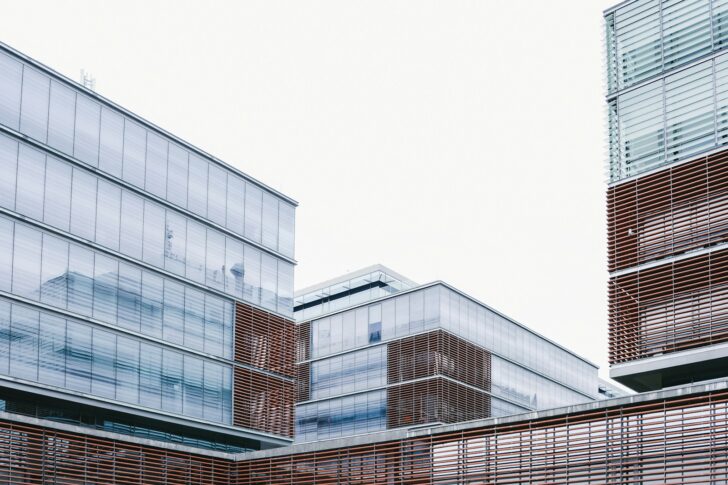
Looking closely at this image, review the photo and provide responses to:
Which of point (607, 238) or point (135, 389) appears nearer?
point (607, 238)

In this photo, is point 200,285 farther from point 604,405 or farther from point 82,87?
point 604,405

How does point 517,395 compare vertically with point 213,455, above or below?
above

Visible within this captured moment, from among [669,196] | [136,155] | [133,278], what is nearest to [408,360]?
[133,278]

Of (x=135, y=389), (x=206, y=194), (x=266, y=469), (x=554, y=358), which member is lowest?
(x=266, y=469)

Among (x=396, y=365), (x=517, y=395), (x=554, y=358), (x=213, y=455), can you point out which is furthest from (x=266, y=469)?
(x=554, y=358)

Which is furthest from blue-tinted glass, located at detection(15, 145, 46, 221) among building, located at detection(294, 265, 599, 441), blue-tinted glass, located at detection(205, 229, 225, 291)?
building, located at detection(294, 265, 599, 441)

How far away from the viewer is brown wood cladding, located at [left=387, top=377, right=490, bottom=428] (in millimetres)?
60406

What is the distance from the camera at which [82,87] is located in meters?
43.1

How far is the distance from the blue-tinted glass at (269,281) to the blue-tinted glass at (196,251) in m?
4.19

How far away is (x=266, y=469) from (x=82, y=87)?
60.1 feet

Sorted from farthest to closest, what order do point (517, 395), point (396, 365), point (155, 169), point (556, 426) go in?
point (517, 395)
point (396, 365)
point (155, 169)
point (556, 426)

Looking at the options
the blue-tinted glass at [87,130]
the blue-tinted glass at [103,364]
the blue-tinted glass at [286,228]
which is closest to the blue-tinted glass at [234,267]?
the blue-tinted glass at [286,228]

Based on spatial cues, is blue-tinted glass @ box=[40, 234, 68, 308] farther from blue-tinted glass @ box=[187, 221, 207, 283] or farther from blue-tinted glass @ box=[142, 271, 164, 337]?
blue-tinted glass @ box=[187, 221, 207, 283]

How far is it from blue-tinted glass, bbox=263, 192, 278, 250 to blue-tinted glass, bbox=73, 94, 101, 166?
1128cm
